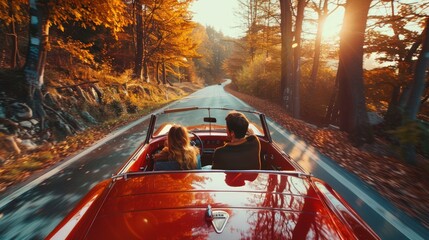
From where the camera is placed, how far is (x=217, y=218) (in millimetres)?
1945

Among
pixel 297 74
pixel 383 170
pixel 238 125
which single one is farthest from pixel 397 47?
pixel 238 125

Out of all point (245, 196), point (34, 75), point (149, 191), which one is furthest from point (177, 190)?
point (34, 75)

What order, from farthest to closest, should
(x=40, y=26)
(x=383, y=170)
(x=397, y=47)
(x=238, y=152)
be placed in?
1. (x=397, y=47)
2. (x=40, y=26)
3. (x=383, y=170)
4. (x=238, y=152)

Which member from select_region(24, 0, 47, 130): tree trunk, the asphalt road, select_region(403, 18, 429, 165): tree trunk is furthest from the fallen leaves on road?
select_region(24, 0, 47, 130): tree trunk

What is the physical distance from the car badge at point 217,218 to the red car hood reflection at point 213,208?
3 centimetres

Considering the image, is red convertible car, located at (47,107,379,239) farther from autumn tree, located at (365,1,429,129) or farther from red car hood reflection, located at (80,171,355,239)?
autumn tree, located at (365,1,429,129)

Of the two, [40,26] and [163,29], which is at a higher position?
[163,29]

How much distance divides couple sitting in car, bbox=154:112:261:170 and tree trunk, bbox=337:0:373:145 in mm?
6841

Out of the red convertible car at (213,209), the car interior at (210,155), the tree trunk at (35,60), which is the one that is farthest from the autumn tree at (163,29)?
the red convertible car at (213,209)

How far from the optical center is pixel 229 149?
309 cm

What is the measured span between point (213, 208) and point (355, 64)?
8.59m

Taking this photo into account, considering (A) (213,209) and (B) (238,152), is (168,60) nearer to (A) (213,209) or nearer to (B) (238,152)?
(B) (238,152)

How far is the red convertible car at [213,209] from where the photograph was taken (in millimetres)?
1821

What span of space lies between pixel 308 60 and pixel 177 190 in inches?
999
